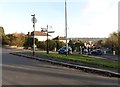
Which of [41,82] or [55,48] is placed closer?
[41,82]

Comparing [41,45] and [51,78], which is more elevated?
[41,45]

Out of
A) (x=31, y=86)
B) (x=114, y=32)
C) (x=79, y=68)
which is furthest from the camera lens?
(x=114, y=32)

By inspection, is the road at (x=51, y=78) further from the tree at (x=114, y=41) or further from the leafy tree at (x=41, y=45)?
the leafy tree at (x=41, y=45)

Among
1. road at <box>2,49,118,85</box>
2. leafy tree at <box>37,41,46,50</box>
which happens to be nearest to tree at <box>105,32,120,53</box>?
leafy tree at <box>37,41,46,50</box>

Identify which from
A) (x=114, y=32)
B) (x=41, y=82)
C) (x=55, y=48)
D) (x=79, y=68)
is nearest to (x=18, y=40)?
(x=55, y=48)

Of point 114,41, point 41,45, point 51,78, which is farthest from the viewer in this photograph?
point 41,45

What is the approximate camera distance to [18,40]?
268 ft

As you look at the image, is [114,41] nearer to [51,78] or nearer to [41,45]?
[41,45]

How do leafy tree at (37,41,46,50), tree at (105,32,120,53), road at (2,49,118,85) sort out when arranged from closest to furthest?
road at (2,49,118,85) < tree at (105,32,120,53) < leafy tree at (37,41,46,50)

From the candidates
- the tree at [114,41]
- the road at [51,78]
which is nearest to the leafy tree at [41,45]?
the tree at [114,41]

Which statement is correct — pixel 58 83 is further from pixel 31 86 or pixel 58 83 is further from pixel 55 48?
pixel 55 48

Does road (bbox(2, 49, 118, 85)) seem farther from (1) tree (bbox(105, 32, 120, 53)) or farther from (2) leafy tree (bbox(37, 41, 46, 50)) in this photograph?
(2) leafy tree (bbox(37, 41, 46, 50))

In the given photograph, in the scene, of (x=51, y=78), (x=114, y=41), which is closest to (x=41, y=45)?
(x=114, y=41)

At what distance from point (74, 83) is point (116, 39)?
195 feet
